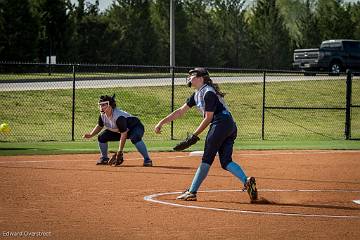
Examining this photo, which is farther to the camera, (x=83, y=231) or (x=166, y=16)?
(x=166, y=16)

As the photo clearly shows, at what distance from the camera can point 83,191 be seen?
12.9 meters

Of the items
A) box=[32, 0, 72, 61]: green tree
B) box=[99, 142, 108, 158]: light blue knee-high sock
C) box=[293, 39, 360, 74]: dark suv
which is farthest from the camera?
box=[32, 0, 72, 61]: green tree

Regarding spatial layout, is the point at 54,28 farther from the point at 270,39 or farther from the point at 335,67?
the point at 270,39

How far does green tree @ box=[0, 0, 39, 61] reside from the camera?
Result: 4416 centimetres

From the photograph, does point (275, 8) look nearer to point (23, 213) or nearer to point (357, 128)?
point (357, 128)

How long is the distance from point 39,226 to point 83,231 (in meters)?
0.61

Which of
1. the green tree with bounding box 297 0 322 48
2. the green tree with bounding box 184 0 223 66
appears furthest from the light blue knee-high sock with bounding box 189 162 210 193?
the green tree with bounding box 297 0 322 48

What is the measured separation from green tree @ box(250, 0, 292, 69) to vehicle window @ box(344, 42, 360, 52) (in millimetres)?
13621

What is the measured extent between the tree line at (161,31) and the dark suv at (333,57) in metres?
12.7

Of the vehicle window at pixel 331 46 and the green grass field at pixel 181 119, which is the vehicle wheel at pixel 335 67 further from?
the green grass field at pixel 181 119

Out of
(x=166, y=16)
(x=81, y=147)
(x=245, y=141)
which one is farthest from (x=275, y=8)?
(x=81, y=147)

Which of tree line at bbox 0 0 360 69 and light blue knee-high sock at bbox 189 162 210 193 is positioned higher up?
tree line at bbox 0 0 360 69

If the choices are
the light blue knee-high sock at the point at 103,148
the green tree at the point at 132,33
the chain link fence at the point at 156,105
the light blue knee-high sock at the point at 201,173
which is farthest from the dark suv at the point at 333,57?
the light blue knee-high sock at the point at 201,173

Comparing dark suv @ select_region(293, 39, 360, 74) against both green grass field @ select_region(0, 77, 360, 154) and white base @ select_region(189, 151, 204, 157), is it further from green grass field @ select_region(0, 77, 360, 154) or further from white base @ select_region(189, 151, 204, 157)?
white base @ select_region(189, 151, 204, 157)
